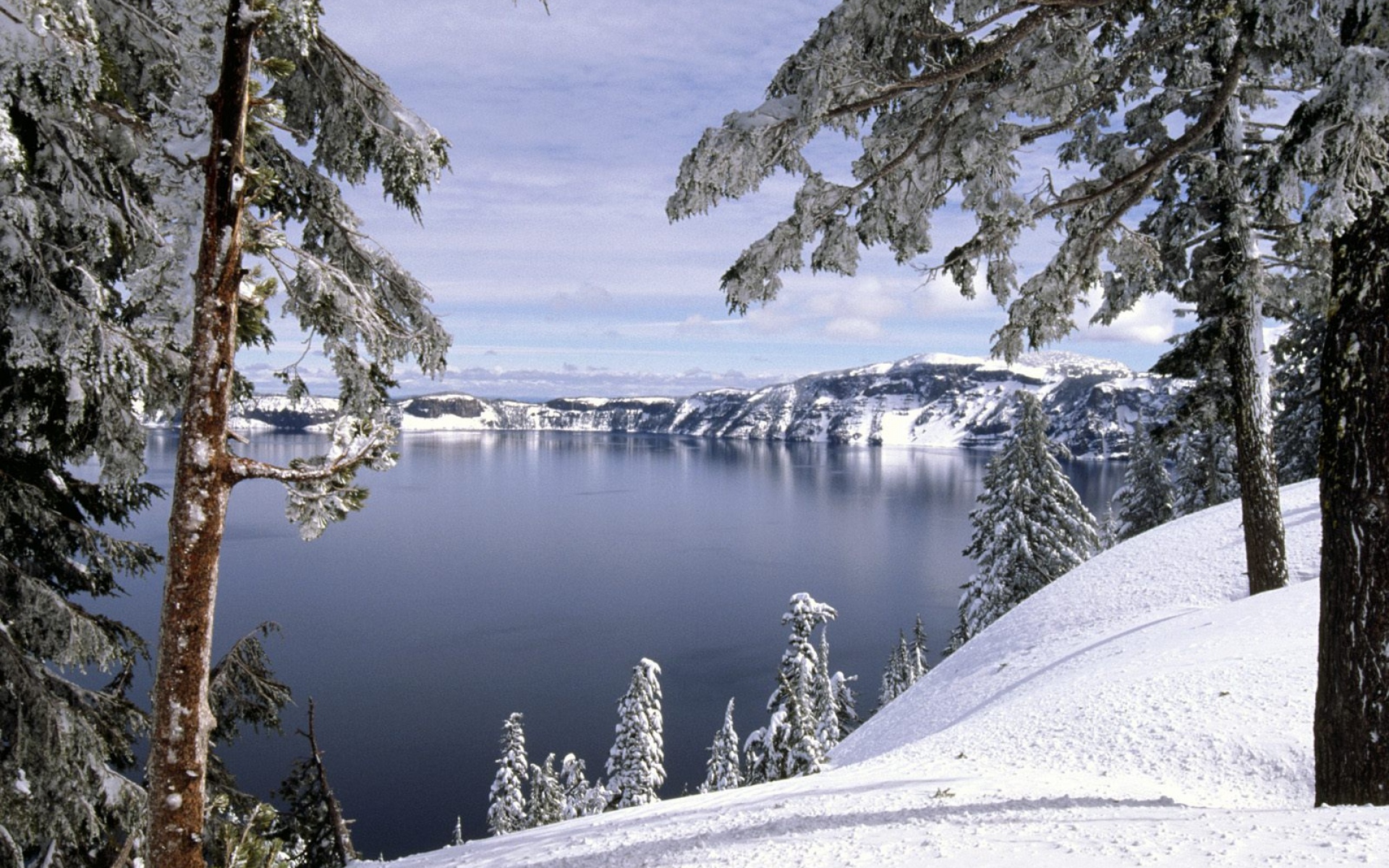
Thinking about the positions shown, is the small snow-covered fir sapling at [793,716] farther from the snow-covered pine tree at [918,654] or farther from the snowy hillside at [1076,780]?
the snow-covered pine tree at [918,654]

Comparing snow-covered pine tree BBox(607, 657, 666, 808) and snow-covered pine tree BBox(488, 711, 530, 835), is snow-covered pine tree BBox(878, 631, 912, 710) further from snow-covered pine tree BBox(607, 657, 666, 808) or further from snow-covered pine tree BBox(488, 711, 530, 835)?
snow-covered pine tree BBox(488, 711, 530, 835)

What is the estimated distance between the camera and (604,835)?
6.00 m

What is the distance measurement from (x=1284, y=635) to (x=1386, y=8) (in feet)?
21.9

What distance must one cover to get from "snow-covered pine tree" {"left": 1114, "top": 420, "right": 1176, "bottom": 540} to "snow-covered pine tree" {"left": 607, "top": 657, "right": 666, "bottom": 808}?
21.8 meters

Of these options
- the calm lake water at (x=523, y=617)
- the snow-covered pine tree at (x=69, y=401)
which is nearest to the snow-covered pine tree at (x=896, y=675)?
the calm lake water at (x=523, y=617)

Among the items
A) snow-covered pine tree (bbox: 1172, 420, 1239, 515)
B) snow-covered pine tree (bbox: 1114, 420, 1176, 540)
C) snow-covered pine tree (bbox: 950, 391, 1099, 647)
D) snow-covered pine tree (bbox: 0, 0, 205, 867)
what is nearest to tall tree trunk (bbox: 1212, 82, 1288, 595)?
snow-covered pine tree (bbox: 0, 0, 205, 867)

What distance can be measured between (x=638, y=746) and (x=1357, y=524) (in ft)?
83.9

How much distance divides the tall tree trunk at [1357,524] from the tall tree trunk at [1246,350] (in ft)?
19.4

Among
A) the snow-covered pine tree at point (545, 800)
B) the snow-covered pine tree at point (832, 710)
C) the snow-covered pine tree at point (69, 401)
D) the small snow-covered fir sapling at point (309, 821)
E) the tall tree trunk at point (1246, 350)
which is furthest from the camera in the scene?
the snow-covered pine tree at point (832, 710)

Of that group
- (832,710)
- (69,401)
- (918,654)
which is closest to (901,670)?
(918,654)

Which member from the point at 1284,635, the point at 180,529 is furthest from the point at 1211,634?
the point at 180,529

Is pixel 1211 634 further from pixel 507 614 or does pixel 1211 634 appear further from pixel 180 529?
pixel 507 614

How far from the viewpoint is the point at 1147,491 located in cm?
3319

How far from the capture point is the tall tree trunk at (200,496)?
317 centimetres
